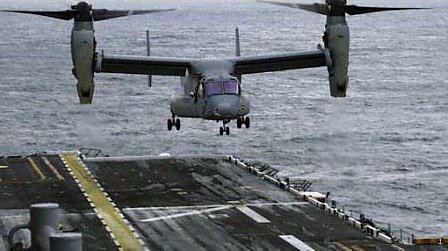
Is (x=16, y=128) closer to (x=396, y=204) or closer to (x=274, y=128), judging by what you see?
(x=274, y=128)

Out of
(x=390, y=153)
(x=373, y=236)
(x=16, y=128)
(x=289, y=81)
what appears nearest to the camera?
(x=373, y=236)

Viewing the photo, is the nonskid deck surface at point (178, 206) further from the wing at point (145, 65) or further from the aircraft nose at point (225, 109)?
the wing at point (145, 65)

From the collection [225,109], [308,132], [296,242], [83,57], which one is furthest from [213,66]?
[308,132]

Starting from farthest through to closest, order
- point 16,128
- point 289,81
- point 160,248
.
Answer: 1. point 289,81
2. point 16,128
3. point 160,248

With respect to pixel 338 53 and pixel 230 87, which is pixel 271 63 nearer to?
pixel 230 87

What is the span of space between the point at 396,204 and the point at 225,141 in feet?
121

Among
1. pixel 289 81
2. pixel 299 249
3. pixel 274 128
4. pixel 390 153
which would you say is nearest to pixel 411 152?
pixel 390 153

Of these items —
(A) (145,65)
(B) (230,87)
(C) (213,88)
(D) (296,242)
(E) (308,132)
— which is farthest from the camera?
(E) (308,132)

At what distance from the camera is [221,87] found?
182 ft

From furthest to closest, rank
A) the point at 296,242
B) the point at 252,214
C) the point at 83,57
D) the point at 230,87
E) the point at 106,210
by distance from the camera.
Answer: the point at 106,210 < the point at 252,214 < the point at 230,87 < the point at 296,242 < the point at 83,57

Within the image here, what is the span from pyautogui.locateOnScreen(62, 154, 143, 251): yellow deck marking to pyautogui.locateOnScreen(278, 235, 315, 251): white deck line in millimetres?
8978

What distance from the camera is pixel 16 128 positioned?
130375 mm

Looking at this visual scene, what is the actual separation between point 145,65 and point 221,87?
22.9ft

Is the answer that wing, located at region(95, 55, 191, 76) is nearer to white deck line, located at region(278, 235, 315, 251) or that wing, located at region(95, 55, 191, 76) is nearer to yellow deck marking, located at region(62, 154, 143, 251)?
yellow deck marking, located at region(62, 154, 143, 251)
